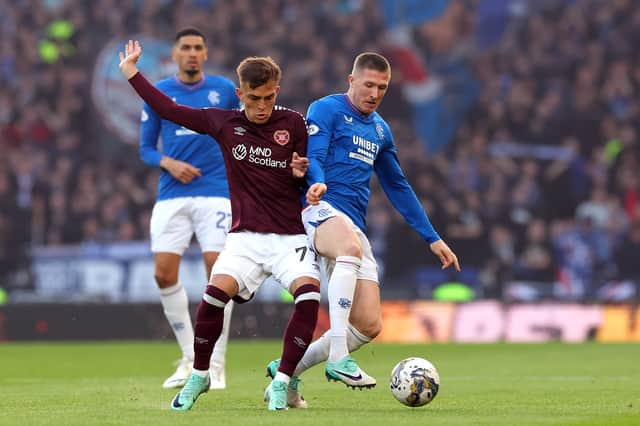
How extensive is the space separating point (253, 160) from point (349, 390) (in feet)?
7.35

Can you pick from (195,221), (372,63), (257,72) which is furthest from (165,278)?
(257,72)

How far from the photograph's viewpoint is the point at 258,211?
723 cm

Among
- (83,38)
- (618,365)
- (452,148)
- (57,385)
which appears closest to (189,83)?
(57,385)

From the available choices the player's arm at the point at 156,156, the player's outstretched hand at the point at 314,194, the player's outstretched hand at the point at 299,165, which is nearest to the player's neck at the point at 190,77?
the player's arm at the point at 156,156

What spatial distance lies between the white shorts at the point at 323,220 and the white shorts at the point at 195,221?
184 centimetres

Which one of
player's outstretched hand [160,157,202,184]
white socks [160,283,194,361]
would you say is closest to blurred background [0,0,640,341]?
white socks [160,283,194,361]

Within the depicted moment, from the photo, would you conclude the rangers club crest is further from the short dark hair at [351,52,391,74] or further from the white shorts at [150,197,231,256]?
the white shorts at [150,197,231,256]

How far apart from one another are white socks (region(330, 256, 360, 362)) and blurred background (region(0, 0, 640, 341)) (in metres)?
9.17

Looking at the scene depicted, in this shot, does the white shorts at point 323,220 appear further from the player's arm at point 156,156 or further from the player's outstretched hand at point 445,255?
the player's arm at point 156,156

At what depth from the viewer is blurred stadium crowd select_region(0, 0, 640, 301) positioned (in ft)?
57.7

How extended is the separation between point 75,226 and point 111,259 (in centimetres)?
126

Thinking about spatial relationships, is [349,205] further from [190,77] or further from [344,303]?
[190,77]

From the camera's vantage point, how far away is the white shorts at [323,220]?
24.4 ft

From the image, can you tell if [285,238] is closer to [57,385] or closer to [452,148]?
[57,385]
